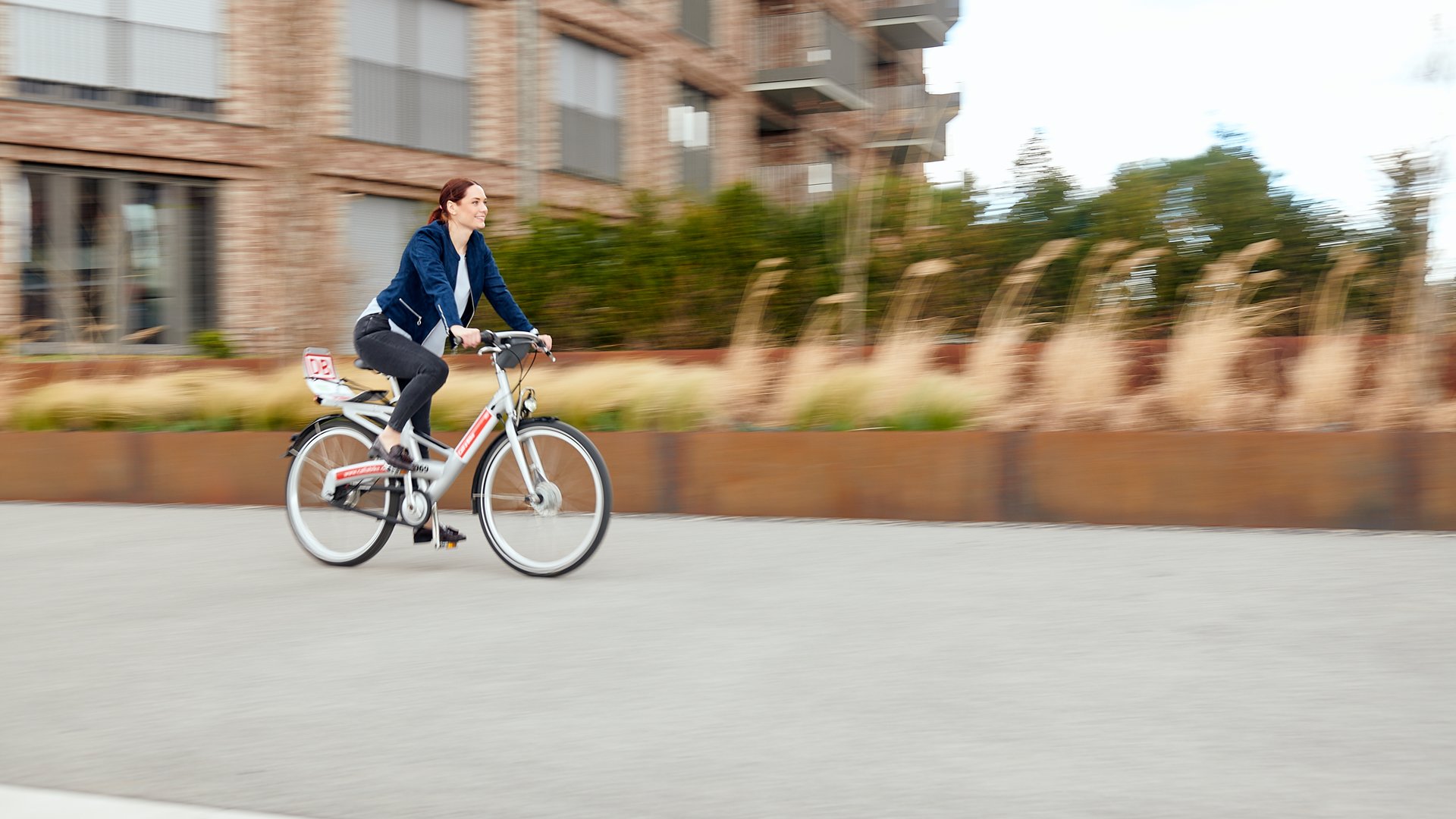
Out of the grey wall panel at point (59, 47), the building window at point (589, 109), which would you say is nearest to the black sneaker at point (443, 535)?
the grey wall panel at point (59, 47)

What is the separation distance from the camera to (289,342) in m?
12.7

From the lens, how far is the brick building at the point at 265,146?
47.0ft

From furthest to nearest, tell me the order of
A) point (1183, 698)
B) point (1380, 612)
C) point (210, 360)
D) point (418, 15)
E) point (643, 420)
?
point (418, 15), point (210, 360), point (643, 420), point (1380, 612), point (1183, 698)

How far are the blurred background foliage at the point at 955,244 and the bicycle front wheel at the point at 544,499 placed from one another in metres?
5.29

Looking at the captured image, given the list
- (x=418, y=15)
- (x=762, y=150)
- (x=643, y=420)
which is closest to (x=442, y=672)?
(x=643, y=420)

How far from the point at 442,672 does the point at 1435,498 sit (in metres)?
5.09

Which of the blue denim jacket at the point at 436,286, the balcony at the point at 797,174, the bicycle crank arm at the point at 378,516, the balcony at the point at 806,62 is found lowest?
the bicycle crank arm at the point at 378,516

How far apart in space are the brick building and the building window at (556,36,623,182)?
0.04 meters

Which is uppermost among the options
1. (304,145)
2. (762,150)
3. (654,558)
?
(762,150)

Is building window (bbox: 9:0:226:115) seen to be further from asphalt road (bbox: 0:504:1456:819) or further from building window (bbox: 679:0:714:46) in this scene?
asphalt road (bbox: 0:504:1456:819)

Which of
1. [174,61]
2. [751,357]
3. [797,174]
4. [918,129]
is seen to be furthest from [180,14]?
[751,357]

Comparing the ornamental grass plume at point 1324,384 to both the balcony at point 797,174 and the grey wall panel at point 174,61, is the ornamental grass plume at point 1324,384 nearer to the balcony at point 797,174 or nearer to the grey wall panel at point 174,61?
the balcony at point 797,174

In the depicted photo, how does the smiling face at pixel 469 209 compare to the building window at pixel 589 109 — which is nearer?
the smiling face at pixel 469 209

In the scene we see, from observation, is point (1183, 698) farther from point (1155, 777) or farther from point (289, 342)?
point (289, 342)
